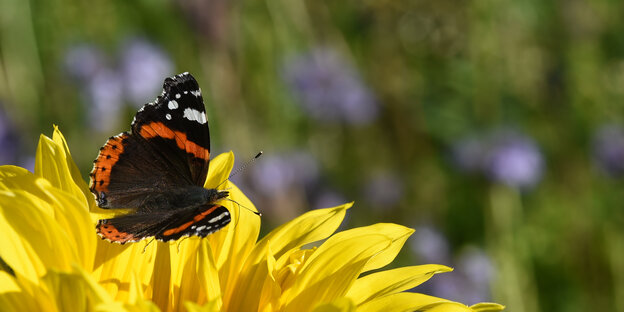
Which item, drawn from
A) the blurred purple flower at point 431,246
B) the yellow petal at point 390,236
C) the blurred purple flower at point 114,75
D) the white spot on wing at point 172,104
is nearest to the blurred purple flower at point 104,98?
the blurred purple flower at point 114,75

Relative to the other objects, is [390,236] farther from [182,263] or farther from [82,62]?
[82,62]

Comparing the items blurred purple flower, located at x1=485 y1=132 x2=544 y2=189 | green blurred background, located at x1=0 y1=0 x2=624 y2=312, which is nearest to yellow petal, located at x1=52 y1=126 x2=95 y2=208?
green blurred background, located at x1=0 y1=0 x2=624 y2=312

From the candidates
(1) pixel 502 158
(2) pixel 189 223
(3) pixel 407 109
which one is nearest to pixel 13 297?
(2) pixel 189 223

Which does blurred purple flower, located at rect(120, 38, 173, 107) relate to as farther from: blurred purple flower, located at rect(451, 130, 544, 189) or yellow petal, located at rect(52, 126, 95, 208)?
yellow petal, located at rect(52, 126, 95, 208)

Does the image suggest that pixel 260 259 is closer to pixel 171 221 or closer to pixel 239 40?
pixel 171 221

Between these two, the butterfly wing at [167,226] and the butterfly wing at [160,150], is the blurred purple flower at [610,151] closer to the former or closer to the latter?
the butterfly wing at [160,150]

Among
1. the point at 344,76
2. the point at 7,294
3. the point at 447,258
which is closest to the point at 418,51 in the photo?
the point at 344,76
